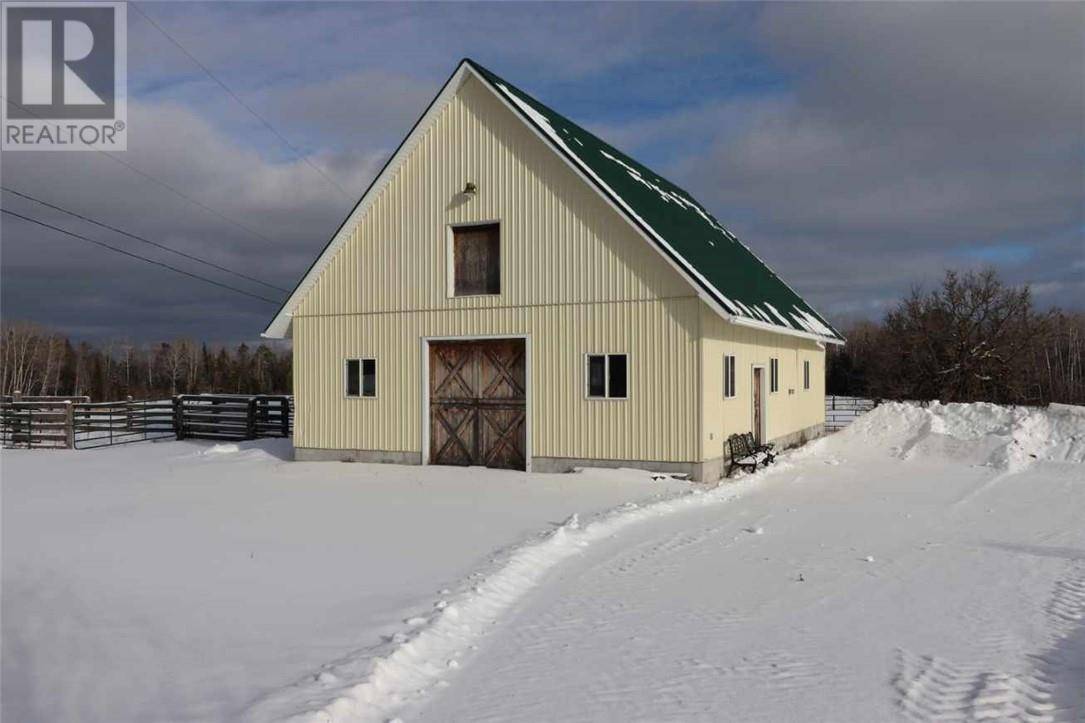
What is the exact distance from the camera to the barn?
15.2m

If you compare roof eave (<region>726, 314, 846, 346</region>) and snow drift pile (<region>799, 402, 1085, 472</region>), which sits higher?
roof eave (<region>726, 314, 846, 346</region>)

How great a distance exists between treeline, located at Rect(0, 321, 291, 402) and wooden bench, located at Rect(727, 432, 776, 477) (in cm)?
5661

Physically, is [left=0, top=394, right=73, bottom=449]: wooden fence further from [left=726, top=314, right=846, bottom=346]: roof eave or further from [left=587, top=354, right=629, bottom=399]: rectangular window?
[left=726, top=314, right=846, bottom=346]: roof eave

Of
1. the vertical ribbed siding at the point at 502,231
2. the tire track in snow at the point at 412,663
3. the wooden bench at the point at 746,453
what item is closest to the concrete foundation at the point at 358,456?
the vertical ribbed siding at the point at 502,231

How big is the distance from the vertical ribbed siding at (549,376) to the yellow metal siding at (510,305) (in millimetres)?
27

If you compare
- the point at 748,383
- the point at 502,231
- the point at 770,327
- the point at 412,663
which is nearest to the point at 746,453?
the point at 748,383

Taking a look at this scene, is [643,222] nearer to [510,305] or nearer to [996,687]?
[510,305]

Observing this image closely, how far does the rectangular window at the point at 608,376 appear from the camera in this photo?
15.5 metres

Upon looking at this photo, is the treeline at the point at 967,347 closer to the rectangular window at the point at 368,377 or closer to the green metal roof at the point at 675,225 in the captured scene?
the green metal roof at the point at 675,225

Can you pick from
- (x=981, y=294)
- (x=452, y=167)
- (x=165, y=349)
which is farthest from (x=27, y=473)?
(x=165, y=349)

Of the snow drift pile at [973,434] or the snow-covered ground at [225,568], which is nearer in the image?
the snow-covered ground at [225,568]

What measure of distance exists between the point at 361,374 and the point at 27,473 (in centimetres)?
778

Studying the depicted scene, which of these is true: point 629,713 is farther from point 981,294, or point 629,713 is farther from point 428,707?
point 981,294

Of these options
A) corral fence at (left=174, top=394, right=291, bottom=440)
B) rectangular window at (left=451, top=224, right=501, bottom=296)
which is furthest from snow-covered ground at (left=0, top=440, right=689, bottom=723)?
corral fence at (left=174, top=394, right=291, bottom=440)
